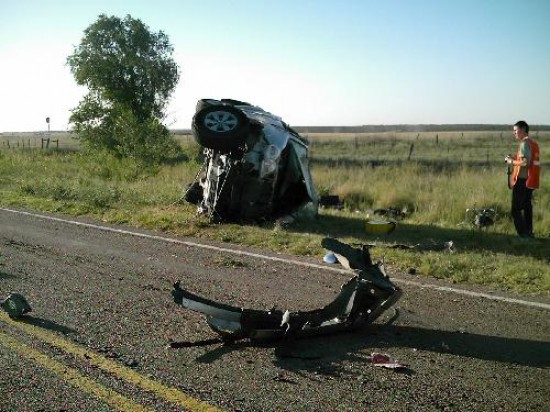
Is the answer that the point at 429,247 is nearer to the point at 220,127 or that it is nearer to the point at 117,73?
the point at 220,127

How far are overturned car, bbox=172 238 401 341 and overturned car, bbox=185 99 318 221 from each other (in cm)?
516

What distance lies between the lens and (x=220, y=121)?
9.45m

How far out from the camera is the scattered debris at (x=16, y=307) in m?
4.46

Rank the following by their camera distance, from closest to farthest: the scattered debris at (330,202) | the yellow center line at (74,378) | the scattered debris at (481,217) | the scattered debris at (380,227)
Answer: the yellow center line at (74,378) < the scattered debris at (380,227) < the scattered debris at (481,217) < the scattered debris at (330,202)

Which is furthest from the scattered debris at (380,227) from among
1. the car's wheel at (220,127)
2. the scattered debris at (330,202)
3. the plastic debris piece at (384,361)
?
the plastic debris piece at (384,361)

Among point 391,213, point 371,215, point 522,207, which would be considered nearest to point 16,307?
point 522,207

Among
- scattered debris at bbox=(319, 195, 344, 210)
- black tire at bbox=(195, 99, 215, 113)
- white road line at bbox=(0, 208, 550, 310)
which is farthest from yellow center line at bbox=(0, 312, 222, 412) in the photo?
scattered debris at bbox=(319, 195, 344, 210)

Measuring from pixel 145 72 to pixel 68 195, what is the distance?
31.2 m

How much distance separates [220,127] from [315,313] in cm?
561

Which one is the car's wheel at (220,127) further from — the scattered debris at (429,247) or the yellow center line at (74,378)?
the yellow center line at (74,378)

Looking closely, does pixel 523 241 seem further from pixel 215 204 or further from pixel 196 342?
pixel 196 342

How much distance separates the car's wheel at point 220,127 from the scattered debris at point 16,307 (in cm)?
515

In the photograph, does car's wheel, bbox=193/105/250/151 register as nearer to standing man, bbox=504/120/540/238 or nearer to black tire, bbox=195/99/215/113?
black tire, bbox=195/99/215/113

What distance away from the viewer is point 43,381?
3.38 m
